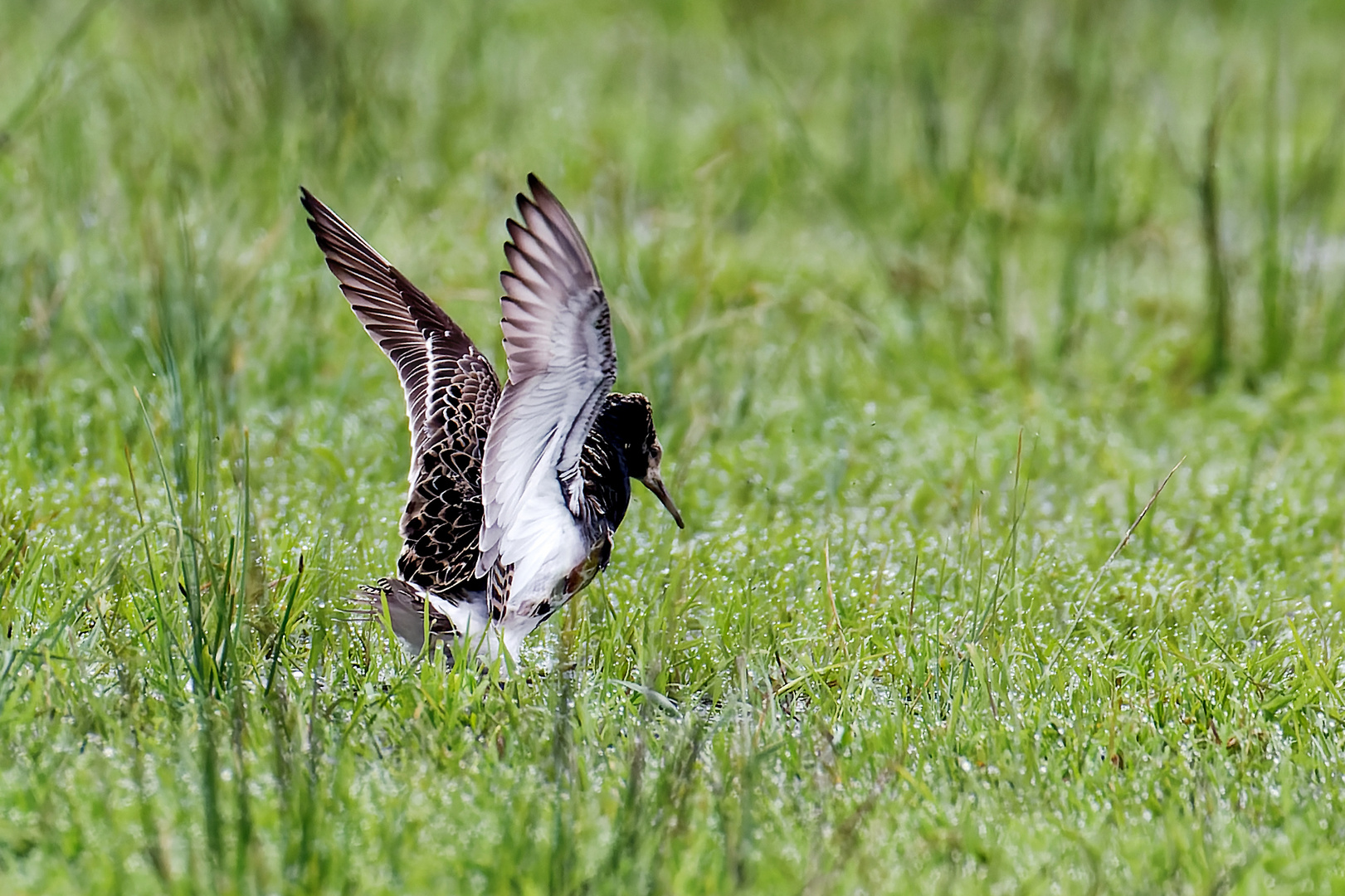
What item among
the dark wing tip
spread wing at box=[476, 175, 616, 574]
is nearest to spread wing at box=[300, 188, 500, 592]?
the dark wing tip

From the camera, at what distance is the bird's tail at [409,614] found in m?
3.32

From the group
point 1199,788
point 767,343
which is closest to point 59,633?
point 1199,788

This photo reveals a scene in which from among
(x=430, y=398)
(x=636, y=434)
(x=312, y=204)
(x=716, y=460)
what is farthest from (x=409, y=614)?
(x=716, y=460)

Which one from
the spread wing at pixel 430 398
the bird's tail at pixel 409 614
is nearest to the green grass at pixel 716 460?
the bird's tail at pixel 409 614

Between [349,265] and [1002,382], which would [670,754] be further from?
[1002,382]

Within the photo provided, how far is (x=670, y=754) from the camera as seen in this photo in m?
2.95

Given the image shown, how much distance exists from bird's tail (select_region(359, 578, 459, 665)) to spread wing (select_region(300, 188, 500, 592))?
5 cm

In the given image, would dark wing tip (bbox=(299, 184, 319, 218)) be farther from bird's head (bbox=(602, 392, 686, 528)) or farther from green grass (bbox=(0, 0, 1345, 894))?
bird's head (bbox=(602, 392, 686, 528))

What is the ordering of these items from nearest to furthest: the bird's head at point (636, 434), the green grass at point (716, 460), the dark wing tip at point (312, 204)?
the green grass at point (716, 460), the dark wing tip at point (312, 204), the bird's head at point (636, 434)

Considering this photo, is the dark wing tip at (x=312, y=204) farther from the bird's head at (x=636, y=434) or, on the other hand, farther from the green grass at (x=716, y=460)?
the bird's head at (x=636, y=434)

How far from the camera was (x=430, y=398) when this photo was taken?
136 inches

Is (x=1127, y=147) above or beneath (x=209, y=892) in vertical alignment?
above

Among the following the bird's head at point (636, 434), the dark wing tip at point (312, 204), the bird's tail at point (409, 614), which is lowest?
the bird's tail at point (409, 614)

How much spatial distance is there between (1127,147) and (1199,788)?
541cm
